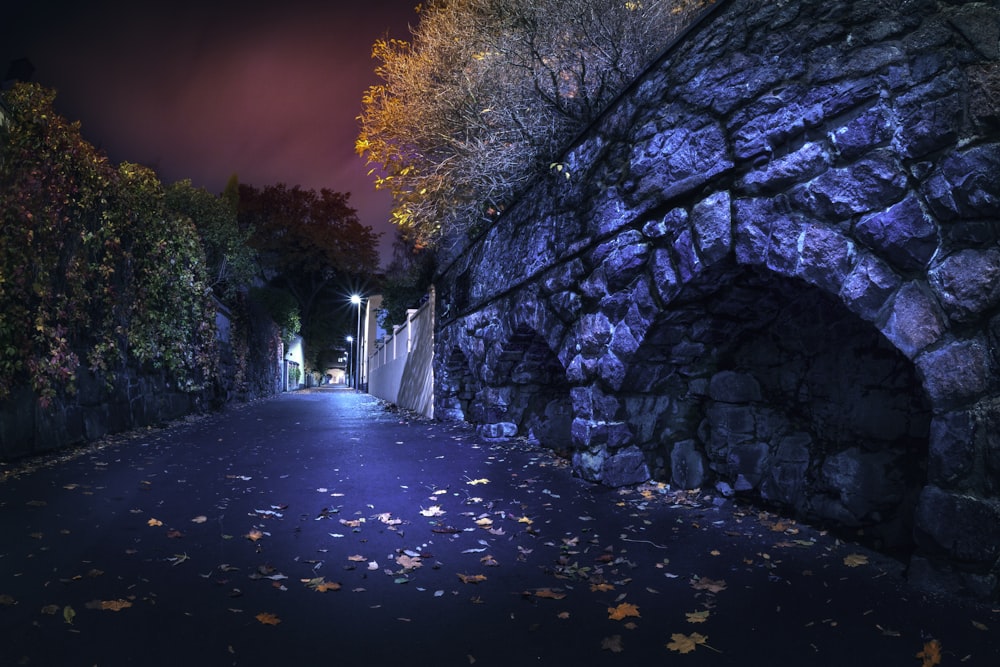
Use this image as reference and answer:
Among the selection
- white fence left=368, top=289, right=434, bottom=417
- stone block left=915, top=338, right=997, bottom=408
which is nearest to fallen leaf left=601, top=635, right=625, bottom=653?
stone block left=915, top=338, right=997, bottom=408

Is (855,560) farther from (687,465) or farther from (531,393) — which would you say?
(531,393)

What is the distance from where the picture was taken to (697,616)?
2.79m

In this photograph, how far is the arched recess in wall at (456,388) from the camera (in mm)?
11363

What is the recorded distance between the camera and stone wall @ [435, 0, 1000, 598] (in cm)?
276

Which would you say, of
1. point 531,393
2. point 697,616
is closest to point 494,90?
point 531,393

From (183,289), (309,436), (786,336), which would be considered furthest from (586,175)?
(183,289)

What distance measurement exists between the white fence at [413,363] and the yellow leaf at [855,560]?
32.6 feet

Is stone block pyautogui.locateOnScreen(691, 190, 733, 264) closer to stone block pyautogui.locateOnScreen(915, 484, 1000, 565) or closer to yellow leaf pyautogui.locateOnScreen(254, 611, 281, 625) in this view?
stone block pyautogui.locateOnScreen(915, 484, 1000, 565)

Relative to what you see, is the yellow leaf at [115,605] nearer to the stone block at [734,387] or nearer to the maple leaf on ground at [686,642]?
the maple leaf on ground at [686,642]

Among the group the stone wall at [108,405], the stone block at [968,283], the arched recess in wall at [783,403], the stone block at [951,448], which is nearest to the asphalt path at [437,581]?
the arched recess in wall at [783,403]

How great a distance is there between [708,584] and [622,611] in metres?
0.66

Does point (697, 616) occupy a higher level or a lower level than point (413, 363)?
lower

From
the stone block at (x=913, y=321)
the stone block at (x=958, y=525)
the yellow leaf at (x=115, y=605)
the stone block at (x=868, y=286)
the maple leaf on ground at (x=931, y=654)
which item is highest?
the stone block at (x=868, y=286)

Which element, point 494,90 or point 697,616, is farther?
point 494,90
